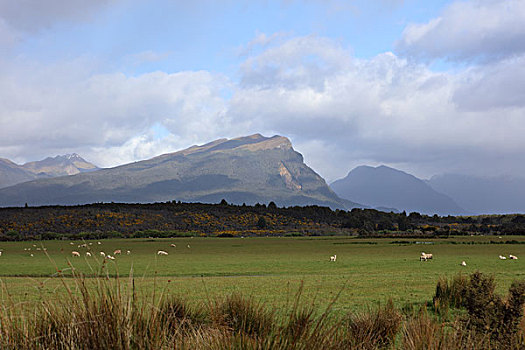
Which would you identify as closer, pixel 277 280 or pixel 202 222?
pixel 277 280

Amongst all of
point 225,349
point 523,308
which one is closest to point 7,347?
point 225,349

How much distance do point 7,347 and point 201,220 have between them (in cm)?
9546

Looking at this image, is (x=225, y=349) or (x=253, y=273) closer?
(x=225, y=349)

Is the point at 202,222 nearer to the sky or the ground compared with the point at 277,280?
nearer to the sky

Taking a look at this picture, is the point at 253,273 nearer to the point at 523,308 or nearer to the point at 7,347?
the point at 523,308

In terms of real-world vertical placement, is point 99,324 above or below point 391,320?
above

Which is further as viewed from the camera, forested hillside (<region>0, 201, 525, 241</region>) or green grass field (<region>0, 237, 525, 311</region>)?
forested hillside (<region>0, 201, 525, 241</region>)

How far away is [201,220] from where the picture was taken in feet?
329

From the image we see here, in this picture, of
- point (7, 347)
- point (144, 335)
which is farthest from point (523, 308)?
point (7, 347)

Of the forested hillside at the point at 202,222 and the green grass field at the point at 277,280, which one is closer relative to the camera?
the green grass field at the point at 277,280

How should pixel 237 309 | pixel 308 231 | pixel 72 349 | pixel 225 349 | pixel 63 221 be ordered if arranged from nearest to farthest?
pixel 72 349 < pixel 225 349 < pixel 237 309 < pixel 63 221 < pixel 308 231

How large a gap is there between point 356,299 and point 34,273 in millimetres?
21029

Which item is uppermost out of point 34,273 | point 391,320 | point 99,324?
point 99,324

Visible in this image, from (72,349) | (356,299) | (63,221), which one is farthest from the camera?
(63,221)
